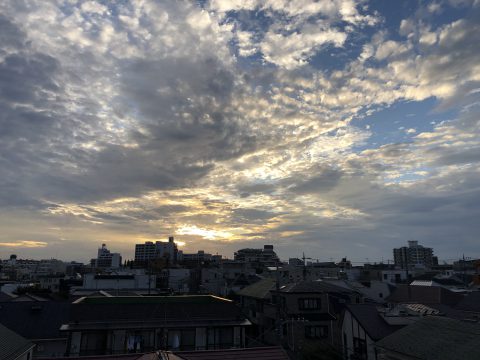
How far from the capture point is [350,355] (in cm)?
3198

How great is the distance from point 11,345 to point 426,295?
177 feet

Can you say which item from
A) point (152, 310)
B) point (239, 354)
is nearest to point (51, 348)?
point (152, 310)

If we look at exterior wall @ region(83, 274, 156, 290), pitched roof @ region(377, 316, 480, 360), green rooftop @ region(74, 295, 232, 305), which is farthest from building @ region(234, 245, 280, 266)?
pitched roof @ region(377, 316, 480, 360)

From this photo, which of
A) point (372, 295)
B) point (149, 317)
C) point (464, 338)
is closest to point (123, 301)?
point (149, 317)

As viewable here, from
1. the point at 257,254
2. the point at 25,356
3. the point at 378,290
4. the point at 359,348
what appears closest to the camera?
the point at 25,356

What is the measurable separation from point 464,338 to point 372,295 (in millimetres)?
52948

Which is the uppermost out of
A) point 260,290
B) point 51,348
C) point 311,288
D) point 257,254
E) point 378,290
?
point 257,254

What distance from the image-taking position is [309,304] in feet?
150

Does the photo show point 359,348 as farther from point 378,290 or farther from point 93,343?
point 378,290

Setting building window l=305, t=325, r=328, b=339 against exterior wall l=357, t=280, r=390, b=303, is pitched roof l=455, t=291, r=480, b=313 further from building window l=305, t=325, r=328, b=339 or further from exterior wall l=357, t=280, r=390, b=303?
exterior wall l=357, t=280, r=390, b=303

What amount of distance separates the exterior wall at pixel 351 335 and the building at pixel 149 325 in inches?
384

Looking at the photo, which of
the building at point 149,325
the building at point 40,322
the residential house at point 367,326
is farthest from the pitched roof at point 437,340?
the building at point 40,322

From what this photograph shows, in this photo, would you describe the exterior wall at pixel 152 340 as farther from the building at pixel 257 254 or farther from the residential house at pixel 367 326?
the building at pixel 257 254

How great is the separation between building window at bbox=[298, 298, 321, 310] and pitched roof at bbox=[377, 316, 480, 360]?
21.3 metres
